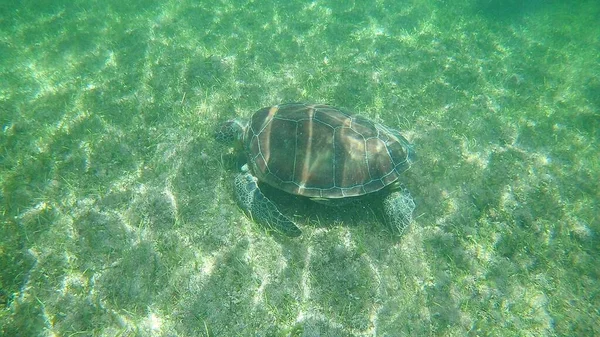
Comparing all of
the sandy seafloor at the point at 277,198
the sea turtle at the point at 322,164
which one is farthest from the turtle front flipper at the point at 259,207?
the sandy seafloor at the point at 277,198

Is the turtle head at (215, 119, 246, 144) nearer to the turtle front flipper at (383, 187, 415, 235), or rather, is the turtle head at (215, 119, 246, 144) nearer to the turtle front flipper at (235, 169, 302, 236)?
the turtle front flipper at (235, 169, 302, 236)

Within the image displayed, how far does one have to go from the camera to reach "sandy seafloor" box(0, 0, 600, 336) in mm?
3734

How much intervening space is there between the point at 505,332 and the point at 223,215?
14.2 ft

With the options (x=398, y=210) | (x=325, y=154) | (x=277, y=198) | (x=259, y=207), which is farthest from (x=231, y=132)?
(x=398, y=210)

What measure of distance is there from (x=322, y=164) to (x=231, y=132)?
1940 mm

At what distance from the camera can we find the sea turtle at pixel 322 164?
4.25 meters

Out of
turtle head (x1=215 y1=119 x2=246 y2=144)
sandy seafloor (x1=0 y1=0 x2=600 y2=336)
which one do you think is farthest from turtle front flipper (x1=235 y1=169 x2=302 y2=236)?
turtle head (x1=215 y1=119 x2=246 y2=144)

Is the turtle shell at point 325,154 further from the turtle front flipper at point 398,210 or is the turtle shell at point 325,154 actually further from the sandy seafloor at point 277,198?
the sandy seafloor at point 277,198

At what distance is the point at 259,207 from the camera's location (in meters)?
4.37

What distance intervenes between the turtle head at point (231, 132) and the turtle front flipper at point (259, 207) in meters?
0.90

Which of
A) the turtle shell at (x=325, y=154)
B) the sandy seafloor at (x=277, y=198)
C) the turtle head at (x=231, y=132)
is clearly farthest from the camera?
the turtle head at (x=231, y=132)

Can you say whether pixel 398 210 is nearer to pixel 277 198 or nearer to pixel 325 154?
pixel 325 154

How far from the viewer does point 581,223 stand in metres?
4.75

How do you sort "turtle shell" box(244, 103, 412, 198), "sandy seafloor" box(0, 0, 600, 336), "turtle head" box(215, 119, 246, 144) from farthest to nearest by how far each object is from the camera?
"turtle head" box(215, 119, 246, 144), "turtle shell" box(244, 103, 412, 198), "sandy seafloor" box(0, 0, 600, 336)
